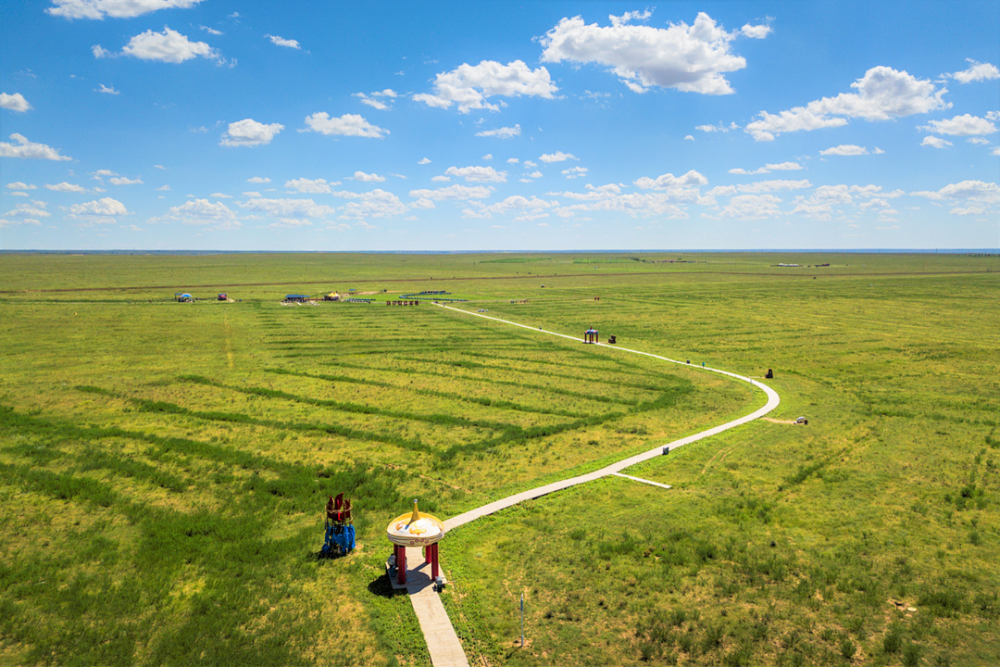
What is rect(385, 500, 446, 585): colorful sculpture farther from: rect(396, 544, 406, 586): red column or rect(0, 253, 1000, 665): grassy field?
rect(0, 253, 1000, 665): grassy field

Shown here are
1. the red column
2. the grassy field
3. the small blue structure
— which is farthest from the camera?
the small blue structure

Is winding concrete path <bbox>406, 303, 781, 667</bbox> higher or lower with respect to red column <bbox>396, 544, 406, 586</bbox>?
lower

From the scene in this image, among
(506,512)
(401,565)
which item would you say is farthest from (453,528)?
(401,565)

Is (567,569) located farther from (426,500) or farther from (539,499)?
(426,500)

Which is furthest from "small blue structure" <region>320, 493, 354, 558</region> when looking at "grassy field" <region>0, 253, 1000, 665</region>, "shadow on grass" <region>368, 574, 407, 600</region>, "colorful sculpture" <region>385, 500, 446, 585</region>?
"colorful sculpture" <region>385, 500, 446, 585</region>

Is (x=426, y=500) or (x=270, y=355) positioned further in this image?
(x=270, y=355)

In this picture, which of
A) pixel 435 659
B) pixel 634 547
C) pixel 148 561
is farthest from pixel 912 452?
pixel 148 561

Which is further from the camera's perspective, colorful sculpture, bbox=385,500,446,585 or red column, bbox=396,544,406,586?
red column, bbox=396,544,406,586

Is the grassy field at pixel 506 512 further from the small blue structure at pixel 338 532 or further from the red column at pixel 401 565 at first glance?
the red column at pixel 401 565
